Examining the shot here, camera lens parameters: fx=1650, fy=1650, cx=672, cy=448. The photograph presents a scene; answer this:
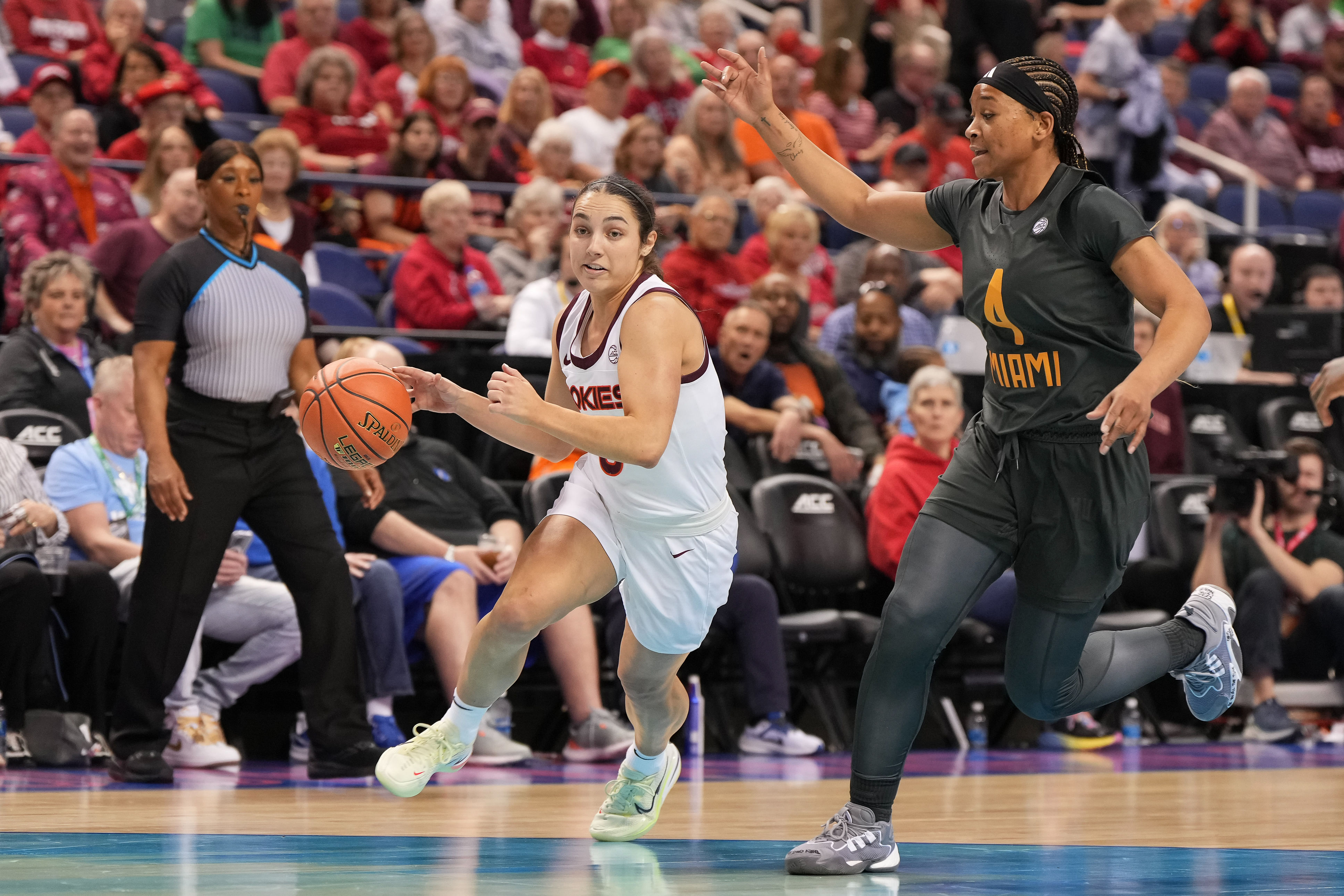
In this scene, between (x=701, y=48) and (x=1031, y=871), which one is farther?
(x=701, y=48)

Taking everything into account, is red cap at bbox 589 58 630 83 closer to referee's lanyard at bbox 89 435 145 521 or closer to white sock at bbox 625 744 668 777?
referee's lanyard at bbox 89 435 145 521

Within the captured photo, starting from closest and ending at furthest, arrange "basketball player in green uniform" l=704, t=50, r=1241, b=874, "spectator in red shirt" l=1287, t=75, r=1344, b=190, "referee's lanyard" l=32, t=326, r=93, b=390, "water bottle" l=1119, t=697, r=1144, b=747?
1. "basketball player in green uniform" l=704, t=50, r=1241, b=874
2. "referee's lanyard" l=32, t=326, r=93, b=390
3. "water bottle" l=1119, t=697, r=1144, b=747
4. "spectator in red shirt" l=1287, t=75, r=1344, b=190

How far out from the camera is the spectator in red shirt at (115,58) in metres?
10.3

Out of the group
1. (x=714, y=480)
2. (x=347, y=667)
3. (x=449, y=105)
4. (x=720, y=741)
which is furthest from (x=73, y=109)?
(x=714, y=480)

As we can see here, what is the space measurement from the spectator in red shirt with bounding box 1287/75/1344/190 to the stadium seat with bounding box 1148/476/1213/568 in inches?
289

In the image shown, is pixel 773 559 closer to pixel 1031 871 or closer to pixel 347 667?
pixel 347 667

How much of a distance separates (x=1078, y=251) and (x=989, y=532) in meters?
0.72

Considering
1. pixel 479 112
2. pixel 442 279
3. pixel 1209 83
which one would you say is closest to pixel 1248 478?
pixel 442 279

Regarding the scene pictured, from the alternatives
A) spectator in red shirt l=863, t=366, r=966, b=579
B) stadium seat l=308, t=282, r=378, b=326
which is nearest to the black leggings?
spectator in red shirt l=863, t=366, r=966, b=579

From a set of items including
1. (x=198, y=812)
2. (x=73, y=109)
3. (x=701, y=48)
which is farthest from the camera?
(x=701, y=48)

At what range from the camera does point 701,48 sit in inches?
564

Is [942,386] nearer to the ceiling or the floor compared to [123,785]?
nearer to the ceiling

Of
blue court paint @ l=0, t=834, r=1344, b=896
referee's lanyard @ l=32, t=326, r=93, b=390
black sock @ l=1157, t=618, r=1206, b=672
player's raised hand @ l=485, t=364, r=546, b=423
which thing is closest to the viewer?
blue court paint @ l=0, t=834, r=1344, b=896

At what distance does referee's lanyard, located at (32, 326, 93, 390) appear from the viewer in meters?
7.30
